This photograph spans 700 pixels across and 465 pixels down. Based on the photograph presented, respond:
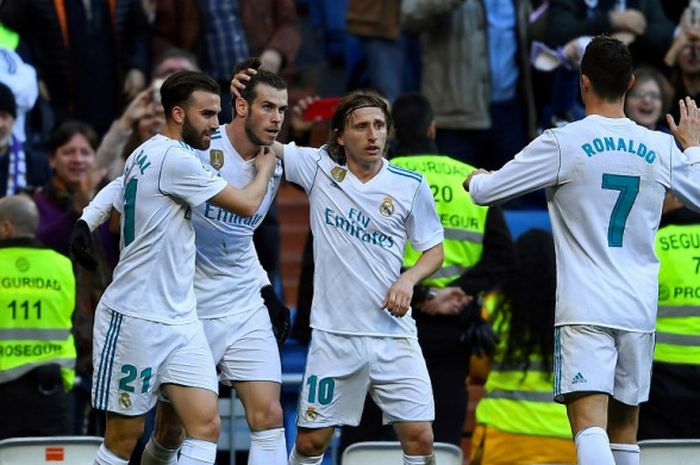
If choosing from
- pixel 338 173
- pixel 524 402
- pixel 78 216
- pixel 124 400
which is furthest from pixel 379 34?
pixel 124 400

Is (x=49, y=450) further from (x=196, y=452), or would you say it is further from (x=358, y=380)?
(x=358, y=380)

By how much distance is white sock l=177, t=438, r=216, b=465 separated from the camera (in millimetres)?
8953

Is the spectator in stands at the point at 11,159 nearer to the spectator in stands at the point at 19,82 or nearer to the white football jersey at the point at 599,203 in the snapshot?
the spectator in stands at the point at 19,82

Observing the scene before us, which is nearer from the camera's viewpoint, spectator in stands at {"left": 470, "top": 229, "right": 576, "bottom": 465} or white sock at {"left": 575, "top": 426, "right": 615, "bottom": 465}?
white sock at {"left": 575, "top": 426, "right": 615, "bottom": 465}

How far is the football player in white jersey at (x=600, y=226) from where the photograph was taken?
8.68 meters

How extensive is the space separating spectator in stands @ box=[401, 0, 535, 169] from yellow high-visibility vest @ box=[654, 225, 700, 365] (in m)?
3.11

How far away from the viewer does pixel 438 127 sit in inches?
536

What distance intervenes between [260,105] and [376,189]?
0.74 meters

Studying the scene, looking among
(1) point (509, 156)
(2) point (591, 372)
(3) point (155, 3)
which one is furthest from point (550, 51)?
(2) point (591, 372)

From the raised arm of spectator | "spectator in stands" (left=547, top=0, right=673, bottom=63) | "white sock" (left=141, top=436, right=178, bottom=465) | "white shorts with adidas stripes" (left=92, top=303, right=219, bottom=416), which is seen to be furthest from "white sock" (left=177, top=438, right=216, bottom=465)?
"spectator in stands" (left=547, top=0, right=673, bottom=63)

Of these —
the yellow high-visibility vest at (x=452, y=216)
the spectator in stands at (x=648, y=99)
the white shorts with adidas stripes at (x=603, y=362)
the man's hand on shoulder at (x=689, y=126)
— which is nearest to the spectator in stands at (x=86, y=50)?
the yellow high-visibility vest at (x=452, y=216)

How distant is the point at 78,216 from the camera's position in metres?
11.7

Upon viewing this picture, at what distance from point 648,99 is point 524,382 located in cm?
249

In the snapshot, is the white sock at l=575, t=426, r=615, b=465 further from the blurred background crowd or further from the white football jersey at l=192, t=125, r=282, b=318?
the blurred background crowd
